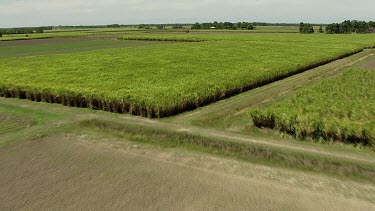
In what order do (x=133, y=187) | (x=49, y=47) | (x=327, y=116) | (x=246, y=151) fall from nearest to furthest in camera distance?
(x=133, y=187), (x=246, y=151), (x=327, y=116), (x=49, y=47)

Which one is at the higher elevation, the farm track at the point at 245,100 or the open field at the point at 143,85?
the open field at the point at 143,85

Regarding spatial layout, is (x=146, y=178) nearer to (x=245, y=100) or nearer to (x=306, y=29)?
(x=245, y=100)

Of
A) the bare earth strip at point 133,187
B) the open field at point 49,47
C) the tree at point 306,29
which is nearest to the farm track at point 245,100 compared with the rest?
the bare earth strip at point 133,187

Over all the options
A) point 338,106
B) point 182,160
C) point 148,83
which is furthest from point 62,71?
point 338,106

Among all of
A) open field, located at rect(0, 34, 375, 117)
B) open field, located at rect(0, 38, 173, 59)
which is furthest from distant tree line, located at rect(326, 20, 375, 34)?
open field, located at rect(0, 34, 375, 117)

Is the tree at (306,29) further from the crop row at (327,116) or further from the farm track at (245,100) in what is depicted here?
the crop row at (327,116)

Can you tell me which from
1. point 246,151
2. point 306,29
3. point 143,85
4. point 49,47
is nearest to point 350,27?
point 306,29

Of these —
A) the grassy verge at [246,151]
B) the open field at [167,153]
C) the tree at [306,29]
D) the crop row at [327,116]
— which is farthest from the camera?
the tree at [306,29]
